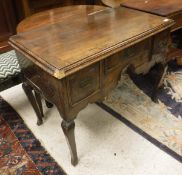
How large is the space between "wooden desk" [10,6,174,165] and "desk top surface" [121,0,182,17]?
15cm

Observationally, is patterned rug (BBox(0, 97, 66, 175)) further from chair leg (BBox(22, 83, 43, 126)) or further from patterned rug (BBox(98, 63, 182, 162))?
patterned rug (BBox(98, 63, 182, 162))

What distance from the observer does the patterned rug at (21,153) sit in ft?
4.17

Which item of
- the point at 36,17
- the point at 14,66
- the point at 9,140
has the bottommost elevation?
the point at 9,140

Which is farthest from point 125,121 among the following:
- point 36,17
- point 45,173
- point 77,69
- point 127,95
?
point 36,17

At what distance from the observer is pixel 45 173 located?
4.08 feet

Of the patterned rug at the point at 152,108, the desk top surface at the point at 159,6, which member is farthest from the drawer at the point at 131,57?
the patterned rug at the point at 152,108

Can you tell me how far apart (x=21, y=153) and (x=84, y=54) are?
79 centimetres

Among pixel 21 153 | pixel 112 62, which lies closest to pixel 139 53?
pixel 112 62

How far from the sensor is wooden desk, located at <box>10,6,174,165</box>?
37.5 inches

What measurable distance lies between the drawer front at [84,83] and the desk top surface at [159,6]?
677 mm

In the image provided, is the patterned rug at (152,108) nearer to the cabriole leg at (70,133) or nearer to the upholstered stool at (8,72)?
the cabriole leg at (70,133)

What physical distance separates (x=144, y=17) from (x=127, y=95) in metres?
0.67

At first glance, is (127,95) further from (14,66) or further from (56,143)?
(14,66)

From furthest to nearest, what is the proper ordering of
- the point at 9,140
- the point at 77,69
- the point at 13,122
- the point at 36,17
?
the point at 36,17 < the point at 13,122 < the point at 9,140 < the point at 77,69
